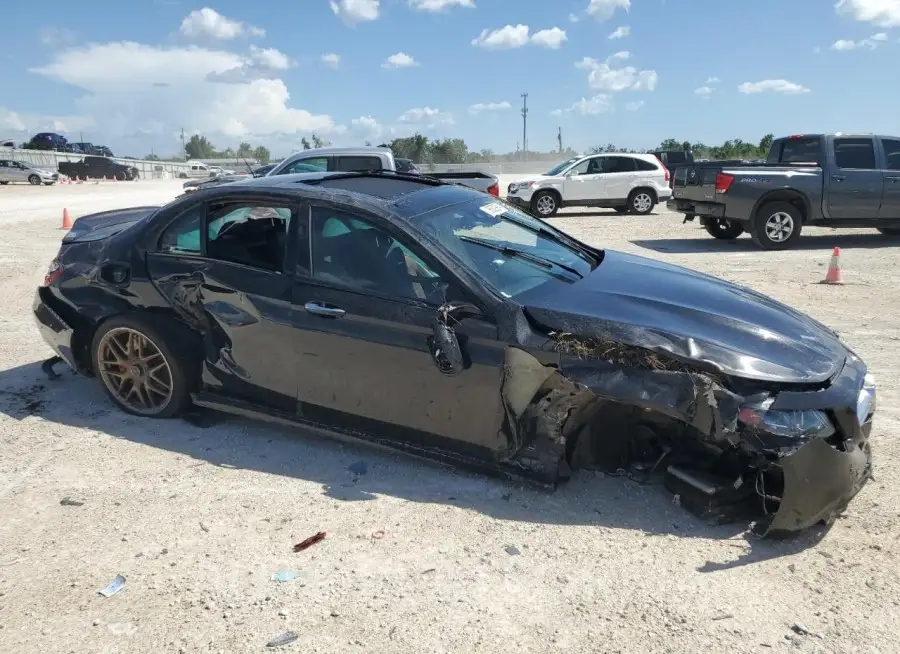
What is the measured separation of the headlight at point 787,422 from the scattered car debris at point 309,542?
194cm

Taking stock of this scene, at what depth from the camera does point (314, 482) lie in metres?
3.68

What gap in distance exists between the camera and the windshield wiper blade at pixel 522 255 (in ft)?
12.6

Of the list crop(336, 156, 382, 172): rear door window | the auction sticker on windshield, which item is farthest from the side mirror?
crop(336, 156, 382, 172): rear door window

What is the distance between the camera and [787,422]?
295cm

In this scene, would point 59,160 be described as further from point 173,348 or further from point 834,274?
point 173,348

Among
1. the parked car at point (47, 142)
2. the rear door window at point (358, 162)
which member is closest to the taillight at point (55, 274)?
the rear door window at point (358, 162)

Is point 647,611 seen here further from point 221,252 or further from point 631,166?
point 631,166

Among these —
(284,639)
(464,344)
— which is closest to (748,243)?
(464,344)

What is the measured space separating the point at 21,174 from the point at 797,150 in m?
36.5

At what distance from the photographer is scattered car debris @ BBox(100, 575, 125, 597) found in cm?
280

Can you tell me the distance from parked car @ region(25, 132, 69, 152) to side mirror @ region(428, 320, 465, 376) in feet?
213

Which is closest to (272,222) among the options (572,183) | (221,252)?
(221,252)

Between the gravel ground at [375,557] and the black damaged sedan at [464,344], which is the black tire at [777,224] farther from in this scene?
the black damaged sedan at [464,344]

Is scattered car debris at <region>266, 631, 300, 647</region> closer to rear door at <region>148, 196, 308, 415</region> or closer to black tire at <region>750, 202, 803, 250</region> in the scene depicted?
rear door at <region>148, 196, 308, 415</region>
